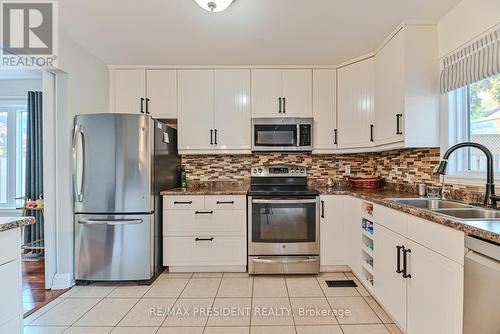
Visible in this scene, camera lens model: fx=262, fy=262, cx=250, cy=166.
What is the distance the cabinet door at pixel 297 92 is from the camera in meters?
2.98

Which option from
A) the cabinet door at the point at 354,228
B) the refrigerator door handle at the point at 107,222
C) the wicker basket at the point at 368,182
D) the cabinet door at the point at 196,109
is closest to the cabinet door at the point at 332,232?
the cabinet door at the point at 354,228

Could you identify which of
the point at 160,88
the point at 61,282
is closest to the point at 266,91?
the point at 160,88

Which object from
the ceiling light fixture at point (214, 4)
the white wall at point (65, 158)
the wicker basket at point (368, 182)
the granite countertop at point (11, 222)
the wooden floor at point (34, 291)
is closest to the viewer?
the granite countertop at point (11, 222)

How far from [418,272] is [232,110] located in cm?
229

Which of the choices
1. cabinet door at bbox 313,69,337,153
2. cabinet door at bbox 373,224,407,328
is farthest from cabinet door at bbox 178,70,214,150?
cabinet door at bbox 373,224,407,328

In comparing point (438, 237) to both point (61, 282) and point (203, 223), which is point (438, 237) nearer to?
point (203, 223)

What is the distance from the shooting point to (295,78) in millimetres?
2990

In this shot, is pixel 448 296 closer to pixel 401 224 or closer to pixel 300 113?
pixel 401 224

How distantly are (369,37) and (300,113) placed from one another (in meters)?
0.98

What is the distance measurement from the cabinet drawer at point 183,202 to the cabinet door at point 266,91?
1.14 meters

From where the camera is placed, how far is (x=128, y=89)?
9.80ft

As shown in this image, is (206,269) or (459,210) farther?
(206,269)

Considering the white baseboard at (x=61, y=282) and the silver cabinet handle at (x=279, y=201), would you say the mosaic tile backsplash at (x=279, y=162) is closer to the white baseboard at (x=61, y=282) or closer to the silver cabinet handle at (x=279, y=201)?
the silver cabinet handle at (x=279, y=201)

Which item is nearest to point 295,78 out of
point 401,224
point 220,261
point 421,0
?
point 421,0
